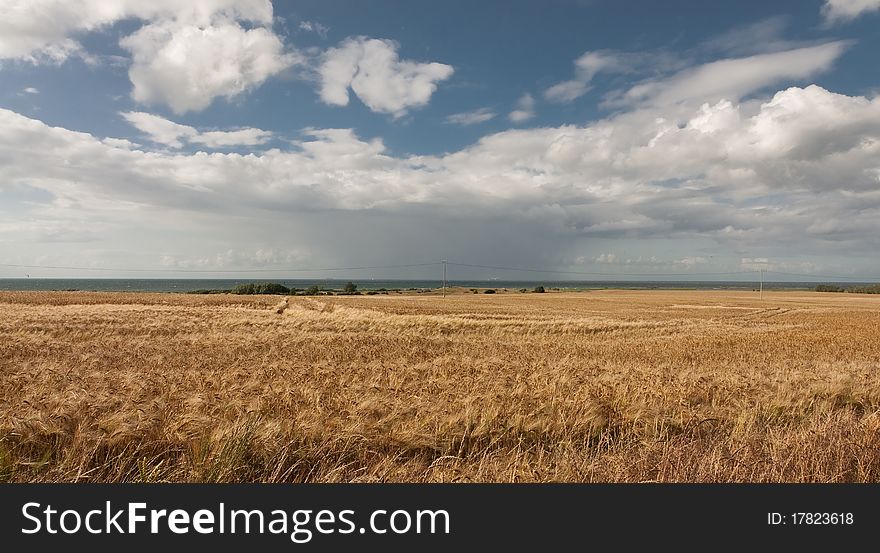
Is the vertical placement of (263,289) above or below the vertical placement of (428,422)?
below

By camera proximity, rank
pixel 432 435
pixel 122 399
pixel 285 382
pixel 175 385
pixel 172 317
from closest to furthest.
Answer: pixel 432 435 < pixel 122 399 < pixel 175 385 < pixel 285 382 < pixel 172 317

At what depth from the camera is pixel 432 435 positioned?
709cm

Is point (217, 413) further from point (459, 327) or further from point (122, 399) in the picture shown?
point (459, 327)

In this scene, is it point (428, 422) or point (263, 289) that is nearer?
point (428, 422)

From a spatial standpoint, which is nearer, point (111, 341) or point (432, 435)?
point (432, 435)

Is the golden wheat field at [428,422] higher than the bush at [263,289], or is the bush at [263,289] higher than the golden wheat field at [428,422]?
the golden wheat field at [428,422]

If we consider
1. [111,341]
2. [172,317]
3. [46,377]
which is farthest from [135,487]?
[172,317]

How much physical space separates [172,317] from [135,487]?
113 feet

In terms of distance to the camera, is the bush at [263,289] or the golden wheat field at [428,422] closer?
the golden wheat field at [428,422]

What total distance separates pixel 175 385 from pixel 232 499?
6483 mm

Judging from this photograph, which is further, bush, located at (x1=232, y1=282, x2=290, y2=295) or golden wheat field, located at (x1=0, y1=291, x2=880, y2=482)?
bush, located at (x1=232, y1=282, x2=290, y2=295)

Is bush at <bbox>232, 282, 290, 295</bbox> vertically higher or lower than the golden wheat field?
lower

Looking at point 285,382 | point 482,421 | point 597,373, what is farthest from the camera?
point 597,373

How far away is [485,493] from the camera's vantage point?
4.77 meters
